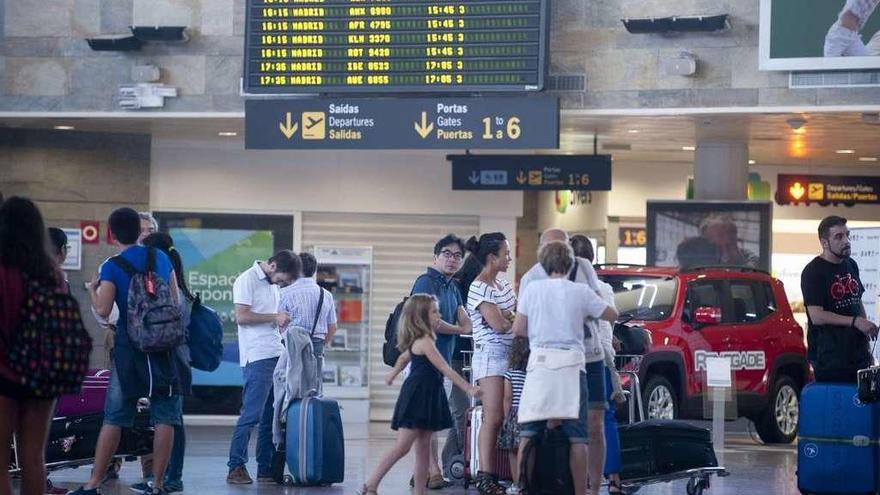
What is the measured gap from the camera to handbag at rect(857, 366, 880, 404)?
1082 cm

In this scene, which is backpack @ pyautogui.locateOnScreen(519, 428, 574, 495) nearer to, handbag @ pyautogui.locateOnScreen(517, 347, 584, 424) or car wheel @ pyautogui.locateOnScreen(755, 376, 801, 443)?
handbag @ pyautogui.locateOnScreen(517, 347, 584, 424)

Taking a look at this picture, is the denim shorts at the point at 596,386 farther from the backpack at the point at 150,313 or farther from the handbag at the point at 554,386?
the backpack at the point at 150,313

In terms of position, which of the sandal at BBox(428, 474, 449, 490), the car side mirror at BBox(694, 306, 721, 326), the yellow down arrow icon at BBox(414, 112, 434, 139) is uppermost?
the yellow down arrow icon at BBox(414, 112, 434, 139)

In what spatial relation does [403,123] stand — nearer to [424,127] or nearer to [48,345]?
[424,127]

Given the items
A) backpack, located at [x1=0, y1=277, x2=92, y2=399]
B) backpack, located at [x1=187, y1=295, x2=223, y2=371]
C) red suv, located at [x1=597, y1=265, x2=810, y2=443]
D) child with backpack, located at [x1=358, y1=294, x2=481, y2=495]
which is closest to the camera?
backpack, located at [x1=0, y1=277, x2=92, y2=399]

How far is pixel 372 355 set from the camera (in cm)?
2006

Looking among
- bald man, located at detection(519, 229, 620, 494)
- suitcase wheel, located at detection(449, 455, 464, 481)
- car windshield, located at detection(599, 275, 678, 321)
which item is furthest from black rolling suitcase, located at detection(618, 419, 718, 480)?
car windshield, located at detection(599, 275, 678, 321)

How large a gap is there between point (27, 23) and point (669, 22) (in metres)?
6.73

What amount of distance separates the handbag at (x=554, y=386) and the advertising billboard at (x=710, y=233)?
9.24 m

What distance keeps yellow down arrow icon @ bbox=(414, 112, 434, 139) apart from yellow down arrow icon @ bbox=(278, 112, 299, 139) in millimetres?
1269

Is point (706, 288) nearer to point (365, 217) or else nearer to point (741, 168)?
point (741, 168)

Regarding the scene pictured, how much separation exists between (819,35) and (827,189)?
997cm

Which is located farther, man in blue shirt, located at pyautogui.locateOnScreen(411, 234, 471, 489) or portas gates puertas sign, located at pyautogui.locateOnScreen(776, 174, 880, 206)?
portas gates puertas sign, located at pyautogui.locateOnScreen(776, 174, 880, 206)

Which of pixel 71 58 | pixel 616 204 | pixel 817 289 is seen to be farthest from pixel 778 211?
pixel 817 289
